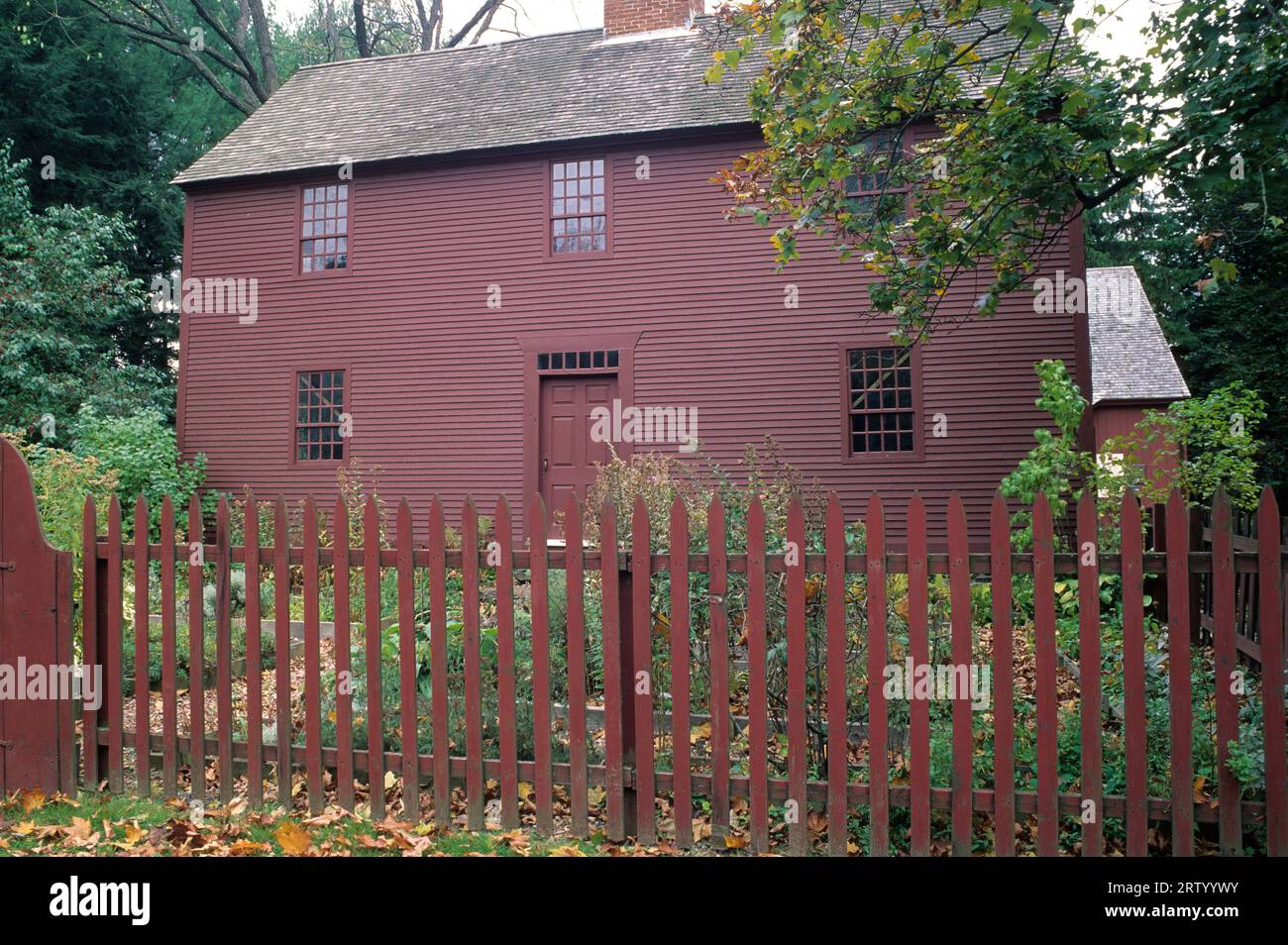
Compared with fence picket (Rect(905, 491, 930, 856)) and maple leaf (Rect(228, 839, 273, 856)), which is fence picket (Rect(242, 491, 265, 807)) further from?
fence picket (Rect(905, 491, 930, 856))

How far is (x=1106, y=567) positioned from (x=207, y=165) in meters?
17.4

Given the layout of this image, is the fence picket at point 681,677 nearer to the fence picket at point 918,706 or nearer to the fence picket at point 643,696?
the fence picket at point 643,696

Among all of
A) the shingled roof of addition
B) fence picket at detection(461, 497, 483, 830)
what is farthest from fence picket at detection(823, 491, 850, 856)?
the shingled roof of addition

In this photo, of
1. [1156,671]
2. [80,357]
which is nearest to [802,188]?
[1156,671]

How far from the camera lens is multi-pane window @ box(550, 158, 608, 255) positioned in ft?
49.4

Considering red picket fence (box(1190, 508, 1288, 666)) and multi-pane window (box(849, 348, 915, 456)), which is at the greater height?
multi-pane window (box(849, 348, 915, 456))

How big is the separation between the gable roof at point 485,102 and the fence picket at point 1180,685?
38.1 feet

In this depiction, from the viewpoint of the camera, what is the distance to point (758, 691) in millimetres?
4141

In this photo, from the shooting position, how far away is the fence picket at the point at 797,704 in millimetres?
4074

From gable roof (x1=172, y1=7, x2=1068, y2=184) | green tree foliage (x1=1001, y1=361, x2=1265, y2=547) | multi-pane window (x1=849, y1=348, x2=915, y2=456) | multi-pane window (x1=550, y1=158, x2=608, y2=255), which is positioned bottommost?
green tree foliage (x1=1001, y1=361, x2=1265, y2=547)

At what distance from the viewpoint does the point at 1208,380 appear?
2542 cm

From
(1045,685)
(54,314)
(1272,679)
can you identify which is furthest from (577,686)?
(54,314)

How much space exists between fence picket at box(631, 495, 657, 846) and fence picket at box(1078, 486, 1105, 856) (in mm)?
1797

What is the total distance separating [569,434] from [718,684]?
428 inches
